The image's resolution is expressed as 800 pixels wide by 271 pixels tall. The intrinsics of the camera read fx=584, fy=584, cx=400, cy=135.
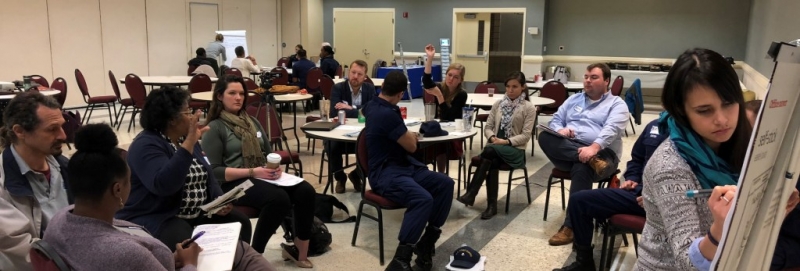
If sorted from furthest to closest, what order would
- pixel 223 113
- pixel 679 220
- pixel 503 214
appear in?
pixel 503 214, pixel 223 113, pixel 679 220

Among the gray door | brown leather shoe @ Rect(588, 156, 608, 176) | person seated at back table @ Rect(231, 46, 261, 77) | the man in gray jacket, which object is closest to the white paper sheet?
the man in gray jacket

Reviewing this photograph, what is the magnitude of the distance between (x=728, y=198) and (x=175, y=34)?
12.3 m

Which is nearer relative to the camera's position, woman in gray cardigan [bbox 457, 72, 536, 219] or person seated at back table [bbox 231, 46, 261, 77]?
woman in gray cardigan [bbox 457, 72, 536, 219]

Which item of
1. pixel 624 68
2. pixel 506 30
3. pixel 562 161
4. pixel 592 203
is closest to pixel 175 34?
pixel 506 30

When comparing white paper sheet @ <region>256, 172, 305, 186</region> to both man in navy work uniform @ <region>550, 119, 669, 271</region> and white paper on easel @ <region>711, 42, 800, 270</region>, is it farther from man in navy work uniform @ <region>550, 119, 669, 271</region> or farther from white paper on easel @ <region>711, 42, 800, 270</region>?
white paper on easel @ <region>711, 42, 800, 270</region>

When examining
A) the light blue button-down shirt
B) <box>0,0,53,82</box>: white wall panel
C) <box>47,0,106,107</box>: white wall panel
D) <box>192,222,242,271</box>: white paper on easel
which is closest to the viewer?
<box>192,222,242,271</box>: white paper on easel

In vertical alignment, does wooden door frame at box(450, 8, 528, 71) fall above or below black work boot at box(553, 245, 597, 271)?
above

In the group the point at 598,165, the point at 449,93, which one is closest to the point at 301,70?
the point at 449,93

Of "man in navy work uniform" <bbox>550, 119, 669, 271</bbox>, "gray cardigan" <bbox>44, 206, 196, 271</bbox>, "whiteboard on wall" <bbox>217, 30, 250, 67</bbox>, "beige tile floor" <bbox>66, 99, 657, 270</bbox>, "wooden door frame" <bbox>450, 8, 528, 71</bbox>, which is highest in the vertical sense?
"wooden door frame" <bbox>450, 8, 528, 71</bbox>

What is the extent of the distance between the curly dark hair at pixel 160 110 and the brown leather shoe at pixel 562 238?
2509mm

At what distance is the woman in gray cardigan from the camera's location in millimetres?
4406

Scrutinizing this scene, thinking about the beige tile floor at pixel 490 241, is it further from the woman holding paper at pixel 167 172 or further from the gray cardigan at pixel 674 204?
the gray cardigan at pixel 674 204

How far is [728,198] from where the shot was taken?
1082 millimetres

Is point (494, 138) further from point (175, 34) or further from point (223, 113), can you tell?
point (175, 34)
